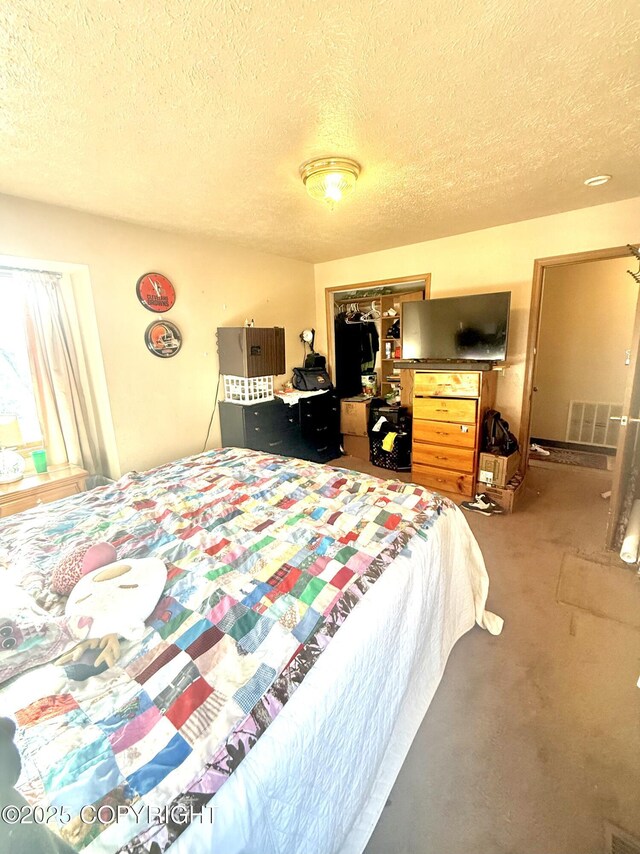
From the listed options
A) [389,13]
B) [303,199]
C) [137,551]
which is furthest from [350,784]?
[303,199]

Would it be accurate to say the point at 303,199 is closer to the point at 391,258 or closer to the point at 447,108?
the point at 447,108

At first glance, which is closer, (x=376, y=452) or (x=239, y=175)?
(x=239, y=175)

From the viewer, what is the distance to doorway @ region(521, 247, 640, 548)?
3.87 metres

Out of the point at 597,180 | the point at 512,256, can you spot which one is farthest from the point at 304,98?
the point at 512,256

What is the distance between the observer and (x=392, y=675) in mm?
1161

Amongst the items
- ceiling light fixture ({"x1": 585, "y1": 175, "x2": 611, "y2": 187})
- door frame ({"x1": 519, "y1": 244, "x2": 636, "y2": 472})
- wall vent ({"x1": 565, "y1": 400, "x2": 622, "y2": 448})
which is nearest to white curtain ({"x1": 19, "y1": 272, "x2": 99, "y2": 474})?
ceiling light fixture ({"x1": 585, "y1": 175, "x2": 611, "y2": 187})

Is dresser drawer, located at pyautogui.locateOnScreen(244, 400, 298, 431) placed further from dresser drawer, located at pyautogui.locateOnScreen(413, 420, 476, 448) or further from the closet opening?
dresser drawer, located at pyautogui.locateOnScreen(413, 420, 476, 448)

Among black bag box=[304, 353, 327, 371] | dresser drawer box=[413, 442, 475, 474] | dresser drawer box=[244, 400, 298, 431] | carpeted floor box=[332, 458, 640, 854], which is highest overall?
black bag box=[304, 353, 327, 371]

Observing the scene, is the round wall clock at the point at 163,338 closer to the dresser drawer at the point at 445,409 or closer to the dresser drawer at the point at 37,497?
the dresser drawer at the point at 37,497

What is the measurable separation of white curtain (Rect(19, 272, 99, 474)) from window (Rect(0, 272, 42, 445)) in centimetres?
7

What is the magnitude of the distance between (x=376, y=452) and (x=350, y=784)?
323cm

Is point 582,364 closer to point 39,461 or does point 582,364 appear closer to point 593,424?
point 593,424

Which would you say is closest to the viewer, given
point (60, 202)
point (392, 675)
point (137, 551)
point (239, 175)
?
point (392, 675)

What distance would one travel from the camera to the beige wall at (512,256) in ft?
9.03
